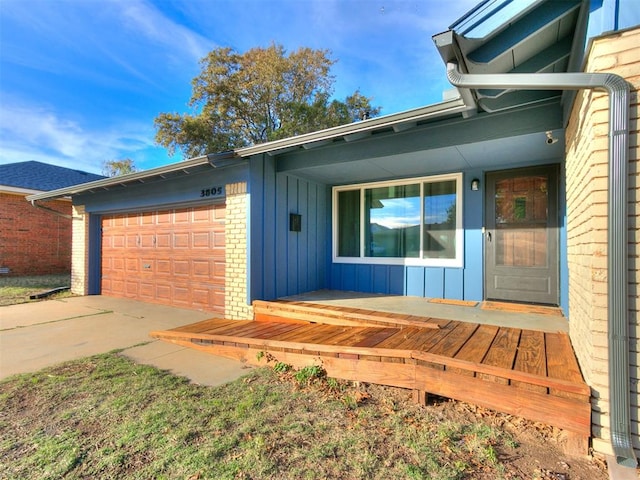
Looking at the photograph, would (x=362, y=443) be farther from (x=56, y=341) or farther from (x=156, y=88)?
(x=156, y=88)

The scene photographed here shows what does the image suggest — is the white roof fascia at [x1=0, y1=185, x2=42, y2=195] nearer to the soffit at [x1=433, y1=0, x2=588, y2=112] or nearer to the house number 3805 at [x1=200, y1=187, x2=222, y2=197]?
the house number 3805 at [x1=200, y1=187, x2=222, y2=197]

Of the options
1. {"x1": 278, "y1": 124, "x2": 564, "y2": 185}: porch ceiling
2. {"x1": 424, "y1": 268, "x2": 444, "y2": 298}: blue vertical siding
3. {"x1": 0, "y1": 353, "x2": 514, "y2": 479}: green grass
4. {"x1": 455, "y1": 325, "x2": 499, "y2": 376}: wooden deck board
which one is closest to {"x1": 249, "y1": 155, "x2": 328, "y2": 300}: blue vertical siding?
{"x1": 278, "y1": 124, "x2": 564, "y2": 185}: porch ceiling

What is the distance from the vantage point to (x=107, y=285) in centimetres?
789

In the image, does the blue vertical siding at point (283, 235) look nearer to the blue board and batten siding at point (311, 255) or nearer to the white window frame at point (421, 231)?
the blue board and batten siding at point (311, 255)

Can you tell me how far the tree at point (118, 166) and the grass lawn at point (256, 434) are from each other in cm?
3121

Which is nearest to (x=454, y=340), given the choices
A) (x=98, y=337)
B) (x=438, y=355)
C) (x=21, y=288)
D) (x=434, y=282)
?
(x=438, y=355)

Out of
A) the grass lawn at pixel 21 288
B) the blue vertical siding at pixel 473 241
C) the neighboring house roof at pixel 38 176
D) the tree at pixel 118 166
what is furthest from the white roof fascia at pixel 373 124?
the tree at pixel 118 166

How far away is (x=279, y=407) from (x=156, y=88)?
13.4 m

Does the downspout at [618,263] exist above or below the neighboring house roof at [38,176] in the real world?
below

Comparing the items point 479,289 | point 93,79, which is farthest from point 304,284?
point 93,79

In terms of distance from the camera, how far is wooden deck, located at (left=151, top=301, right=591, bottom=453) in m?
2.07

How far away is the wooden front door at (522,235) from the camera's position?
4.34m

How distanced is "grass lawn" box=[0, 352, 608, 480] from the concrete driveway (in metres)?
0.41

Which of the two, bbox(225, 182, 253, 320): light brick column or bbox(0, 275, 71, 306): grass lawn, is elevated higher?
bbox(225, 182, 253, 320): light brick column
